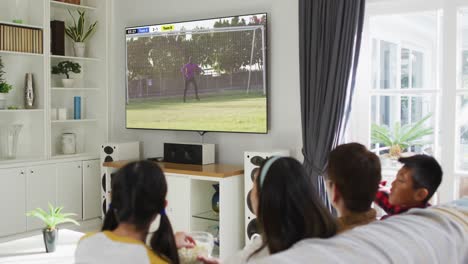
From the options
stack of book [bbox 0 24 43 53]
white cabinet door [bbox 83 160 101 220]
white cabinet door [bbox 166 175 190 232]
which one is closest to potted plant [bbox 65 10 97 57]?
stack of book [bbox 0 24 43 53]

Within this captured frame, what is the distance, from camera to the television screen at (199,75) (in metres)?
4.86

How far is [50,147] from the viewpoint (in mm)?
5527

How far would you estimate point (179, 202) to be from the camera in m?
4.84

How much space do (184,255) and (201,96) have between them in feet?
11.1

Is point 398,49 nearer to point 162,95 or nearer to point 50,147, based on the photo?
point 162,95

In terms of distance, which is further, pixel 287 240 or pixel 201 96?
pixel 201 96

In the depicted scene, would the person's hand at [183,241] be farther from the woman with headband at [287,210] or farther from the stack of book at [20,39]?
the stack of book at [20,39]

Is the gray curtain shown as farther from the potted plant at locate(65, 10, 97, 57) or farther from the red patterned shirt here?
the potted plant at locate(65, 10, 97, 57)

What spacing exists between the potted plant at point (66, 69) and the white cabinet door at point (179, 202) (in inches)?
68.6

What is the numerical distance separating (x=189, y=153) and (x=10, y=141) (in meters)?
1.78

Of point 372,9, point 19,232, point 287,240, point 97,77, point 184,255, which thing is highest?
point 372,9

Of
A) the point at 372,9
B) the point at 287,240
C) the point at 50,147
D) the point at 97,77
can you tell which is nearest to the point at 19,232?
the point at 50,147

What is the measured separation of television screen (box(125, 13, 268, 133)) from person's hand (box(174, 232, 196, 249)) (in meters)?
2.90

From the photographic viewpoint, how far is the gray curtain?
4238 millimetres
